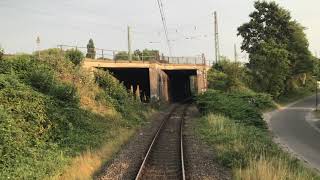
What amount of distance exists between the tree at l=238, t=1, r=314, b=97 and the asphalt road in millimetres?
16193

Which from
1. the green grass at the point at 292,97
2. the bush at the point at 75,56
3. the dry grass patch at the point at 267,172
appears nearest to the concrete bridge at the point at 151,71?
the bush at the point at 75,56

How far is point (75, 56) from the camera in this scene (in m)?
35.1

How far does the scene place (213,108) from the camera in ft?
123

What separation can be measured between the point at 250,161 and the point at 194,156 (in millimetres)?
3673

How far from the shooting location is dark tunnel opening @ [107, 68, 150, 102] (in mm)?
52500

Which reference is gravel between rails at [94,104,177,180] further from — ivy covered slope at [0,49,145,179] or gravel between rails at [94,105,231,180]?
ivy covered slope at [0,49,145,179]

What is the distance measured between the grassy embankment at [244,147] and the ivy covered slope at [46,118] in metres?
5.29

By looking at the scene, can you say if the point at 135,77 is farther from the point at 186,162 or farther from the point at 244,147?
the point at 186,162

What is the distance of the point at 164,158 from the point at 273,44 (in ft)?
167

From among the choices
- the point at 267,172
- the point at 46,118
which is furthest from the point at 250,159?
the point at 46,118

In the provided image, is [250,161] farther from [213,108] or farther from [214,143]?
[213,108]

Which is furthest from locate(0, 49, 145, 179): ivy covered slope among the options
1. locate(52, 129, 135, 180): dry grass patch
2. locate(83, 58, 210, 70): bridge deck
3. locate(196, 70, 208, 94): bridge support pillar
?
locate(196, 70, 208, 94): bridge support pillar

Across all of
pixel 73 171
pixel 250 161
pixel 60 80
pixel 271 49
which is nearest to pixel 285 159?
pixel 250 161

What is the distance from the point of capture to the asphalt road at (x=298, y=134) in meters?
25.6
